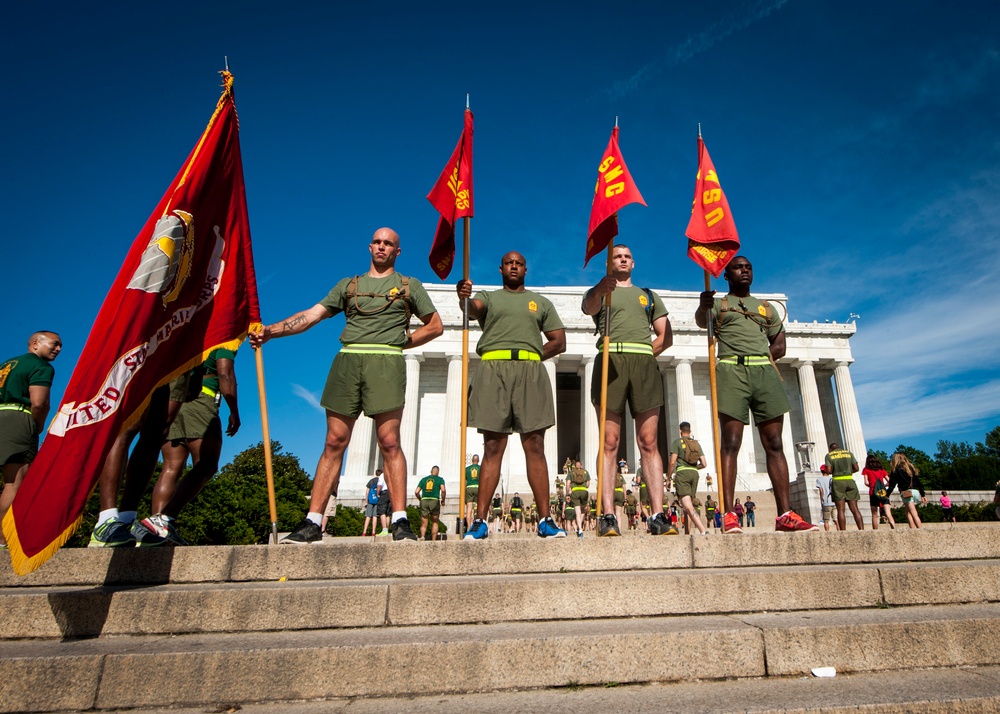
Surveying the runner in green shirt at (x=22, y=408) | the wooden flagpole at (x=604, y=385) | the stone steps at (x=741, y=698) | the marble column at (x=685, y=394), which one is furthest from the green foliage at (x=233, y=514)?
the marble column at (x=685, y=394)

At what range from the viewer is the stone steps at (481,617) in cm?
273

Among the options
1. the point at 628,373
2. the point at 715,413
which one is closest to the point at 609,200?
the point at 628,373

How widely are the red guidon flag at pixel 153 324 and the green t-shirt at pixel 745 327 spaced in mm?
4798

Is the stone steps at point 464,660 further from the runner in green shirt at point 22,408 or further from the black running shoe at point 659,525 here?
the runner in green shirt at point 22,408

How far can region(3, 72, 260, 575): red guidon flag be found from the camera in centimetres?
365

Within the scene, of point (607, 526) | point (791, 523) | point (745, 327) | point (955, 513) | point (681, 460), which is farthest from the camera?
point (955, 513)

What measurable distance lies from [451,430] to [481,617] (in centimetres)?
3035

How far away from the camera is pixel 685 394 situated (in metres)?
35.9

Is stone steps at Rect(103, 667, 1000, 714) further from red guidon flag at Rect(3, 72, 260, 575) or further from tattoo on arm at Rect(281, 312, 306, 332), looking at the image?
tattoo on arm at Rect(281, 312, 306, 332)

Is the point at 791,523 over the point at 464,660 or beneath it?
over

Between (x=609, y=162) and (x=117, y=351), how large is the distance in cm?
518

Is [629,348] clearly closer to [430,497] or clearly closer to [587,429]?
[430,497]

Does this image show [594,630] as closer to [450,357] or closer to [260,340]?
[260,340]

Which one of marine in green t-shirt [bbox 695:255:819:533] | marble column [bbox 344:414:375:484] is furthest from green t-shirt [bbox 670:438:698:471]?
marble column [bbox 344:414:375:484]
